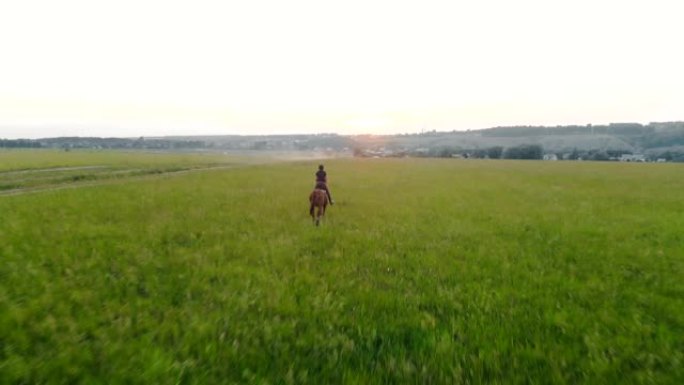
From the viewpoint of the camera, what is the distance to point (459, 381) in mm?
4371

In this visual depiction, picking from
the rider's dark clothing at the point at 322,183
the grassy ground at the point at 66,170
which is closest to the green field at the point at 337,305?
the rider's dark clothing at the point at 322,183

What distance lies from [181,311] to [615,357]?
6.42 metres

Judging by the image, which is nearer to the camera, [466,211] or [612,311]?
[612,311]

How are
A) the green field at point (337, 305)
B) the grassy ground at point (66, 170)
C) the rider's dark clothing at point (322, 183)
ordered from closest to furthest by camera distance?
1. the green field at point (337, 305)
2. the rider's dark clothing at point (322, 183)
3. the grassy ground at point (66, 170)

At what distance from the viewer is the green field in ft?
14.8

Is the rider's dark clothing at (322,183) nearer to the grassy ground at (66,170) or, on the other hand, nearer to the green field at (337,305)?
the green field at (337,305)

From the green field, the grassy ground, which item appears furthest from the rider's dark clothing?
the grassy ground

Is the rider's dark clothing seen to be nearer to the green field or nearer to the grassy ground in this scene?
the green field

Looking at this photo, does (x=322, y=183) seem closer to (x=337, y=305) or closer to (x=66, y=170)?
(x=337, y=305)

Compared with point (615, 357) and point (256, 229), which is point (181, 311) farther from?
point (256, 229)

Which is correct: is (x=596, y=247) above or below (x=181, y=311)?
below

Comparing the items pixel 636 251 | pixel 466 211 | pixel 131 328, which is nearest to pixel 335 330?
pixel 131 328

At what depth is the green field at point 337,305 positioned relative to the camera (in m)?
4.52

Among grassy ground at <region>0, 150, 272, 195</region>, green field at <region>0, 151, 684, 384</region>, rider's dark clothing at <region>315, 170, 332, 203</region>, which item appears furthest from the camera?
grassy ground at <region>0, 150, 272, 195</region>
